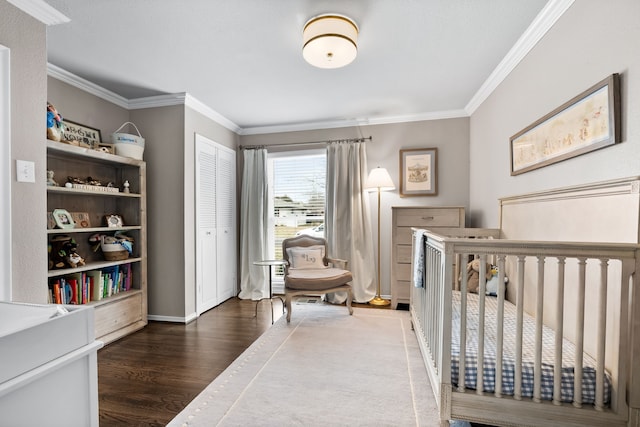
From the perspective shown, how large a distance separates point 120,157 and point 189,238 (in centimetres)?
99

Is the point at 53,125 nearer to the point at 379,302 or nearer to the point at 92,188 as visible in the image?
the point at 92,188

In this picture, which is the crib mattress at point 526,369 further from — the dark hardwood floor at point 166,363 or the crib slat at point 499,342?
the dark hardwood floor at point 166,363

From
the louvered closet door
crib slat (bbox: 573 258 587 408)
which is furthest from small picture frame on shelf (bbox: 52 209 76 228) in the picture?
crib slat (bbox: 573 258 587 408)

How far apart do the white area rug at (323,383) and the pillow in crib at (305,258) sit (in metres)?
0.75

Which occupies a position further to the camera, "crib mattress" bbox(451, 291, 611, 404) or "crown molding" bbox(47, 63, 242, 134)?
"crown molding" bbox(47, 63, 242, 134)

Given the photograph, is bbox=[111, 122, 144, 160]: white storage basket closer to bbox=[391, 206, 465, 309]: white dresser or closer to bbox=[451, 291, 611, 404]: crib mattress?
bbox=[391, 206, 465, 309]: white dresser

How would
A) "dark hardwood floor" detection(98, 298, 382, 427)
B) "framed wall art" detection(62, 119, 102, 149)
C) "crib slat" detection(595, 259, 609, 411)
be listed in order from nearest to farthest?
"crib slat" detection(595, 259, 609, 411) < "dark hardwood floor" detection(98, 298, 382, 427) < "framed wall art" detection(62, 119, 102, 149)

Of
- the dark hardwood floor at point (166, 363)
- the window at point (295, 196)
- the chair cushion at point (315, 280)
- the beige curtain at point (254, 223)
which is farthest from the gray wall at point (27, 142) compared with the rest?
the window at point (295, 196)

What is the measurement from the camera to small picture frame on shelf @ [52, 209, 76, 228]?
232cm

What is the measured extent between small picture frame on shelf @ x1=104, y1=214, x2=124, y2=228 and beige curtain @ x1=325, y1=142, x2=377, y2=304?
2248 millimetres

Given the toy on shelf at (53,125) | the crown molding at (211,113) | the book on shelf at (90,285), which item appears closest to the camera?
the toy on shelf at (53,125)

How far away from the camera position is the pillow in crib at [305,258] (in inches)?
134

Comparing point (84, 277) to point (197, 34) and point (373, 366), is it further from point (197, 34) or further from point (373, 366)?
point (373, 366)

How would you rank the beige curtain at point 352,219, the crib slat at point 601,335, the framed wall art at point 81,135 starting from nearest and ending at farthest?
the crib slat at point 601,335 → the framed wall art at point 81,135 → the beige curtain at point 352,219
